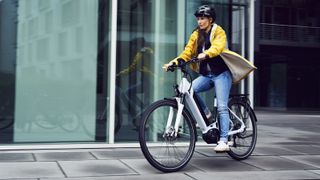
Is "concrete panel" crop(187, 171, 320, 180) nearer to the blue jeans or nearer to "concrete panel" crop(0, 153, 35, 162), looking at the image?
the blue jeans

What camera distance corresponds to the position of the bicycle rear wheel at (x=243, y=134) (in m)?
6.35

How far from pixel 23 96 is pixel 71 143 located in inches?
40.0

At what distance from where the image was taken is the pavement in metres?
5.19

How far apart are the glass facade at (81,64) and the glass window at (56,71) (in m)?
0.01

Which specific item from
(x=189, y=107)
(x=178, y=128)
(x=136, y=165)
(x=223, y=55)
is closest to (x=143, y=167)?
(x=136, y=165)

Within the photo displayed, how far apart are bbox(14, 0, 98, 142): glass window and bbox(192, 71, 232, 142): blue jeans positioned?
222 centimetres

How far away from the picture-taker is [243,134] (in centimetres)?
645

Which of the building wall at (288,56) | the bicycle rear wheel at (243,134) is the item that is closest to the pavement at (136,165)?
the bicycle rear wheel at (243,134)

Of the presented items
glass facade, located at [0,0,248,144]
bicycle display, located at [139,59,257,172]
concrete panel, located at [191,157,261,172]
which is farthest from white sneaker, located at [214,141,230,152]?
glass facade, located at [0,0,248,144]

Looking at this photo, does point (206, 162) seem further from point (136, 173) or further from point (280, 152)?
point (280, 152)

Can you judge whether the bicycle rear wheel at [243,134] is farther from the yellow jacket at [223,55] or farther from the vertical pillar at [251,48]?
the vertical pillar at [251,48]

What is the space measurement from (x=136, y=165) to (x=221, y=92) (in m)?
1.37

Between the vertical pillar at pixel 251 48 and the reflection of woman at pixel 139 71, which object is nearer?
the reflection of woman at pixel 139 71

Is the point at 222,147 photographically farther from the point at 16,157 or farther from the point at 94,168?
the point at 16,157
